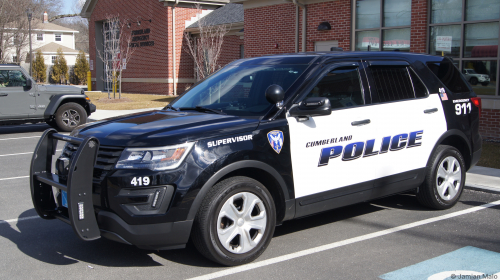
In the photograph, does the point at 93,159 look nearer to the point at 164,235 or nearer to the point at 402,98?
the point at 164,235

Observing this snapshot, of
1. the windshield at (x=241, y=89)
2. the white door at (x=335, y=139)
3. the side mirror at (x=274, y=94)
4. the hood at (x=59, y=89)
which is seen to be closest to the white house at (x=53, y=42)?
the hood at (x=59, y=89)

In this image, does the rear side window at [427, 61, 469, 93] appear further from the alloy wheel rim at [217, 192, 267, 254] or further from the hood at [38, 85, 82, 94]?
the hood at [38, 85, 82, 94]

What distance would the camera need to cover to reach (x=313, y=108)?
4.44m

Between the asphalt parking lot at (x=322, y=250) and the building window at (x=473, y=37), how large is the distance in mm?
Result: 6016

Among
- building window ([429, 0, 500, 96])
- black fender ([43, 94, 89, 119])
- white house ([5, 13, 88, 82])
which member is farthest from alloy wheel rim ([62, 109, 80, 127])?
white house ([5, 13, 88, 82])

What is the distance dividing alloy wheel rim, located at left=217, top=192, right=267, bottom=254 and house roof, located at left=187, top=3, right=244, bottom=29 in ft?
66.1

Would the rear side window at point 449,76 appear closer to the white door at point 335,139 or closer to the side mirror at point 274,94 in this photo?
the white door at point 335,139

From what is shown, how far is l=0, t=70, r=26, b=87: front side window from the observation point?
1339 centimetres

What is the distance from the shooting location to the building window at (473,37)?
11172 millimetres

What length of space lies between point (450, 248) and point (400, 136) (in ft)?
4.11

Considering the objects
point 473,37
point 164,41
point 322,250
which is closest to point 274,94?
point 322,250

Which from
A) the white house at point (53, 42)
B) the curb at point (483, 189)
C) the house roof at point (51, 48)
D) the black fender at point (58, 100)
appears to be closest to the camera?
Result: the curb at point (483, 189)

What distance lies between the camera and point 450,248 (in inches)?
185

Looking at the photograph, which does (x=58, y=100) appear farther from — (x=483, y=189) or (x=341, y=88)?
(x=483, y=189)
